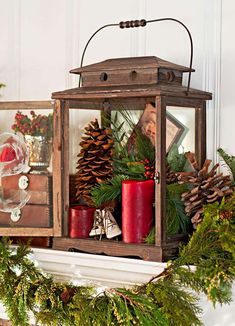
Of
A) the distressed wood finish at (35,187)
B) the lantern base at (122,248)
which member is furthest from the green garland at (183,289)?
the distressed wood finish at (35,187)

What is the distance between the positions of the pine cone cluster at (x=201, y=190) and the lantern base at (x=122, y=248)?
7cm

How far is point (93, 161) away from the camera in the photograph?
1931 millimetres

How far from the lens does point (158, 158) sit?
1747 millimetres

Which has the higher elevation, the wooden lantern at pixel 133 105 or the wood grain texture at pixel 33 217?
the wooden lantern at pixel 133 105

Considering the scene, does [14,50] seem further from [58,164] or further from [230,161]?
[230,161]

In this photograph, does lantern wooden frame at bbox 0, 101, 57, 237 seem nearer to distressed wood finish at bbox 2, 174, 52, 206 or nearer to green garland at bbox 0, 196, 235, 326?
distressed wood finish at bbox 2, 174, 52, 206

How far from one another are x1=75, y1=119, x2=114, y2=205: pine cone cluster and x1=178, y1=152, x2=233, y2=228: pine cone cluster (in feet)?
0.70

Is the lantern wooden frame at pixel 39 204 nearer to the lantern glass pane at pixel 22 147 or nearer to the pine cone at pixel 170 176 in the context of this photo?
the lantern glass pane at pixel 22 147

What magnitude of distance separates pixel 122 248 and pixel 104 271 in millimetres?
89

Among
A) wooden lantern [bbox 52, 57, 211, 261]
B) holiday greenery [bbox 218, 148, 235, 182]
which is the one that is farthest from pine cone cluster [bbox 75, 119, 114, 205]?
holiday greenery [bbox 218, 148, 235, 182]

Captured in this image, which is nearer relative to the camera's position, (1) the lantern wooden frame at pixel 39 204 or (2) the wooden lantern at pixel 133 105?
(2) the wooden lantern at pixel 133 105

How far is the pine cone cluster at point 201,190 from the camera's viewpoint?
177 cm

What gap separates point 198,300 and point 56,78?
30.8 inches

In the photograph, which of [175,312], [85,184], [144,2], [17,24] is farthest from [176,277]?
[17,24]
